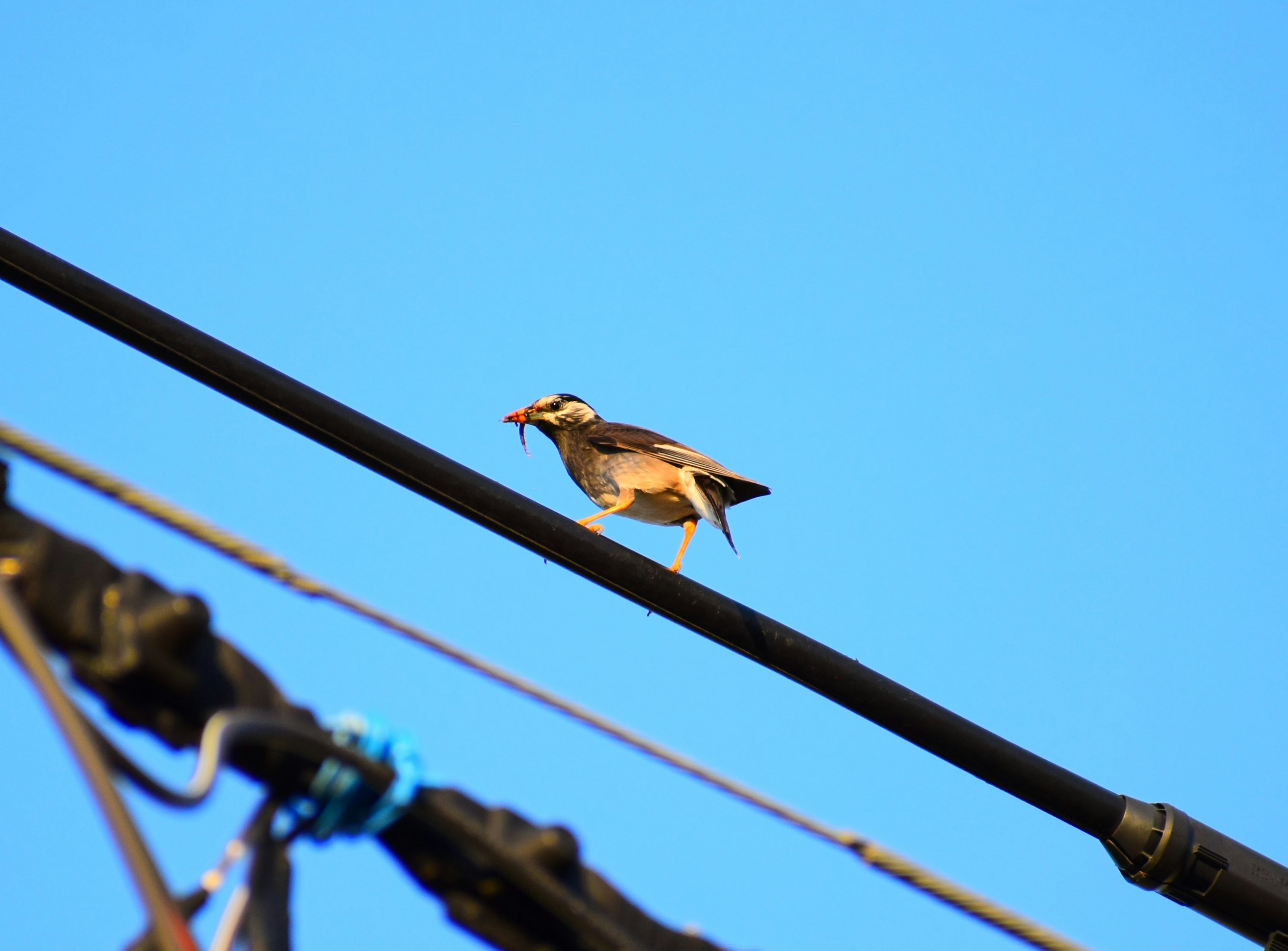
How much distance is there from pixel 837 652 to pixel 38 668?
3157 mm

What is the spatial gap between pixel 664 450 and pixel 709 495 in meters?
0.48

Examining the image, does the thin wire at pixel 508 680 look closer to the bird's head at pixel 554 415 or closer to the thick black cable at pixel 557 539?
the thick black cable at pixel 557 539

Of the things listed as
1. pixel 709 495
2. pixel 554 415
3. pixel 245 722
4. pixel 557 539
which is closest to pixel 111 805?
pixel 245 722

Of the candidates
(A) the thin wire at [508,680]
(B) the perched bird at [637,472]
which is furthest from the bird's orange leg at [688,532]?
(A) the thin wire at [508,680]

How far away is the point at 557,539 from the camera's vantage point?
15.8 feet

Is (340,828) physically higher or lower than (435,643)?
lower

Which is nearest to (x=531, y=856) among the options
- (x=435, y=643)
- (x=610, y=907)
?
(x=610, y=907)

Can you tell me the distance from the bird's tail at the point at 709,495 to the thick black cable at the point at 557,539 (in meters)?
3.47

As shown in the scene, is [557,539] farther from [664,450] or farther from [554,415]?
[554,415]

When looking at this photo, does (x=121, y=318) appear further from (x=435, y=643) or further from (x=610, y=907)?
Result: (x=610, y=907)

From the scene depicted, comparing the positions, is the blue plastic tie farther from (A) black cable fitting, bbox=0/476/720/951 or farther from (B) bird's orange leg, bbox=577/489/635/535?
(B) bird's orange leg, bbox=577/489/635/535

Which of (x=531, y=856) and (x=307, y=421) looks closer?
(x=531, y=856)

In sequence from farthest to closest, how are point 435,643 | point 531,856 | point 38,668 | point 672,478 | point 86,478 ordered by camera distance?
point 672,478
point 435,643
point 86,478
point 531,856
point 38,668

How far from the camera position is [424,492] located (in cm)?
457
